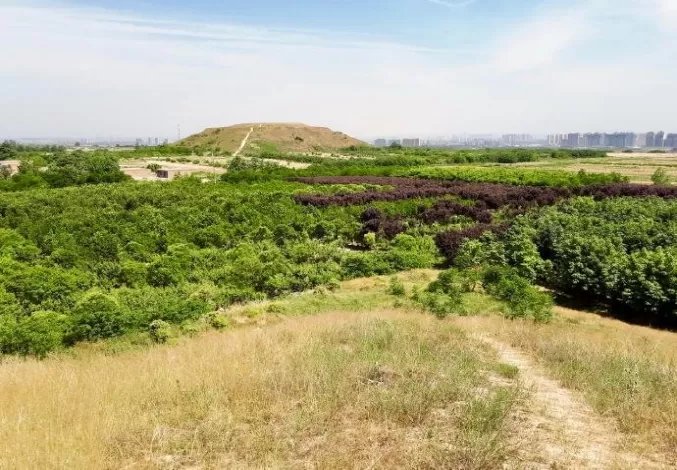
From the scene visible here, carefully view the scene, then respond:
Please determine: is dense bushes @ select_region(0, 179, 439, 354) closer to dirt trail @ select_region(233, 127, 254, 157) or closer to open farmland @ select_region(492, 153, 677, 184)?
open farmland @ select_region(492, 153, 677, 184)

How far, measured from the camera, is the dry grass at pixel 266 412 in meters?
4.64

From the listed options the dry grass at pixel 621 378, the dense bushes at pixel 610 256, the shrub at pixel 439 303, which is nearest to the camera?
the dry grass at pixel 621 378

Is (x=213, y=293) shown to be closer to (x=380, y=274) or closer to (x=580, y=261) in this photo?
(x=380, y=274)

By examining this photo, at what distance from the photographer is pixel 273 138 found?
104 m

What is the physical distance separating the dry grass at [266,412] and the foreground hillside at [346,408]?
0.7 inches

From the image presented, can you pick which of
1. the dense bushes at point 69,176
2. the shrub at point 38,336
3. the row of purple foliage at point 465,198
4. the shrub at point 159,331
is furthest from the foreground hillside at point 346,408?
the dense bushes at point 69,176

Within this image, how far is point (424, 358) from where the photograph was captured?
713cm

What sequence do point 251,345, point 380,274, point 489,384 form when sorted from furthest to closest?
1. point 380,274
2. point 251,345
3. point 489,384

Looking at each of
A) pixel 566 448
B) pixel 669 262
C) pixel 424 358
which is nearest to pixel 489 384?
pixel 424 358

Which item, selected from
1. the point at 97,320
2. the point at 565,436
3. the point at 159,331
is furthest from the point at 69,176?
the point at 565,436

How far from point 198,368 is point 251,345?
5.59ft

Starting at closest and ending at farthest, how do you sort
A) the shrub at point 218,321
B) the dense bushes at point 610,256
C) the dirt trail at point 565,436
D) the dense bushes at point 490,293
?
the dirt trail at point 565,436 < the shrub at point 218,321 < the dense bushes at point 490,293 < the dense bushes at point 610,256

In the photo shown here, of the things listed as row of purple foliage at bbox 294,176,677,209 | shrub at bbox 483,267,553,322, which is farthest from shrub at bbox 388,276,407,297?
row of purple foliage at bbox 294,176,677,209

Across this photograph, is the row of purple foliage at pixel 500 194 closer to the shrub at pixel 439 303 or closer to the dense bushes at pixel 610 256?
the dense bushes at pixel 610 256
